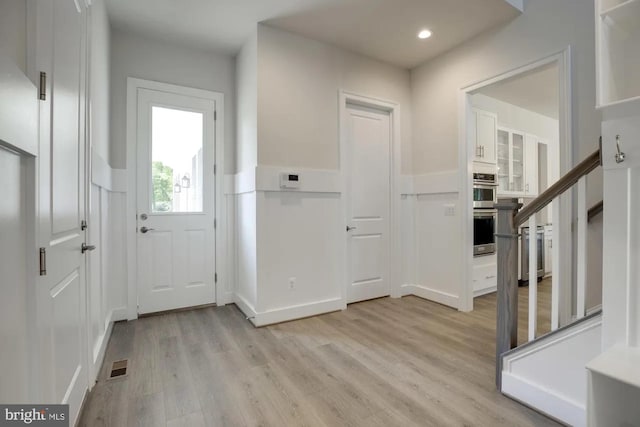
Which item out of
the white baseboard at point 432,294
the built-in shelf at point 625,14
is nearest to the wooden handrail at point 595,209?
the built-in shelf at point 625,14

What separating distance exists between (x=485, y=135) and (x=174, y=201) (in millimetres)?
4133

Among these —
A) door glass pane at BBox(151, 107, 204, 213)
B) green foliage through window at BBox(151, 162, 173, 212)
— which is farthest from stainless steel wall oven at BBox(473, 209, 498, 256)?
green foliage through window at BBox(151, 162, 173, 212)

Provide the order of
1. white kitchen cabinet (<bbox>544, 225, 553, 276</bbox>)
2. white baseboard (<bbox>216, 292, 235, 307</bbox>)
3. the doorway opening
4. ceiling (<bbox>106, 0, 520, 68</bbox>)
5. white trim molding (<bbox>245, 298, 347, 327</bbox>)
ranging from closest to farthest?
the doorway opening, ceiling (<bbox>106, 0, 520, 68</bbox>), white trim molding (<bbox>245, 298, 347, 327</bbox>), white baseboard (<bbox>216, 292, 235, 307</bbox>), white kitchen cabinet (<bbox>544, 225, 553, 276</bbox>)

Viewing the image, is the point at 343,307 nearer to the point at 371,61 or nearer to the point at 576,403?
the point at 576,403

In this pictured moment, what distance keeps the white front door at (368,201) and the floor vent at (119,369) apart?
7.23ft

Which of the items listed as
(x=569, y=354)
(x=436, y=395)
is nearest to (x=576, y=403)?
(x=569, y=354)

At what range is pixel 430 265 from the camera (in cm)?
367

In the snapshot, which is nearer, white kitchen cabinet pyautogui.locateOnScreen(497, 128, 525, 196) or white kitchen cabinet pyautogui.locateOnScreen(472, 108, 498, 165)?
white kitchen cabinet pyautogui.locateOnScreen(472, 108, 498, 165)

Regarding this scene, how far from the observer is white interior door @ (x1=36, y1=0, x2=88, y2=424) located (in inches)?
46.4

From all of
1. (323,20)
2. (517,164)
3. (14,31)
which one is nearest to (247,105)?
(323,20)

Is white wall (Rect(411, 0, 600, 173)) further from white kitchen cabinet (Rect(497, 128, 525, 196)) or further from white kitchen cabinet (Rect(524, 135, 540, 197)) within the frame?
white kitchen cabinet (Rect(524, 135, 540, 197))

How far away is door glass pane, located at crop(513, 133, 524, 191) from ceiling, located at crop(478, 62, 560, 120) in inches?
21.1

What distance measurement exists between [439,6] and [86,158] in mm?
3038

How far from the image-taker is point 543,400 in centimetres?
166
